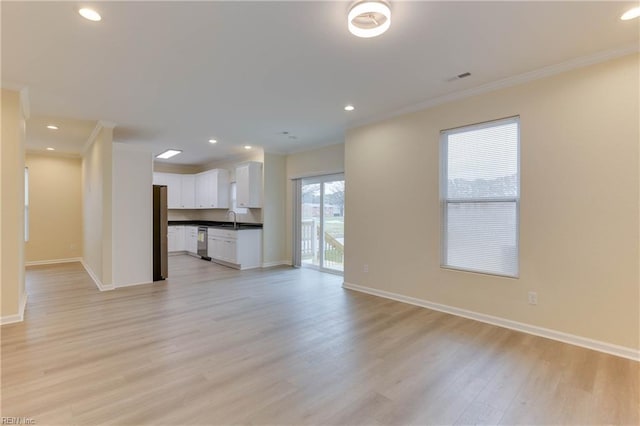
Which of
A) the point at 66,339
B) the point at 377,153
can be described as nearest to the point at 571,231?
the point at 377,153

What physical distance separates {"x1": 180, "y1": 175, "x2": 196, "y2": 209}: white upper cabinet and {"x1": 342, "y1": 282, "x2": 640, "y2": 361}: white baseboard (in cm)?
695

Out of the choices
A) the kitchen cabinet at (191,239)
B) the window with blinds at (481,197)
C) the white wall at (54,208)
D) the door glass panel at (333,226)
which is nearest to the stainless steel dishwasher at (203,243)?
the kitchen cabinet at (191,239)

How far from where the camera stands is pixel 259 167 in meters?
7.25

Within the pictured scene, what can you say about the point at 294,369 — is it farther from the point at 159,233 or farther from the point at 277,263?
the point at 277,263

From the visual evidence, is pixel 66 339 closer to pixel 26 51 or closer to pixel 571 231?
pixel 26 51

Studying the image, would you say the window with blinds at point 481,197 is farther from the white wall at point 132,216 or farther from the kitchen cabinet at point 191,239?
the kitchen cabinet at point 191,239

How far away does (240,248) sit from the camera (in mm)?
6852

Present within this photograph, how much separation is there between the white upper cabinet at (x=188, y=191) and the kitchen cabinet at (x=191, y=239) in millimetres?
698

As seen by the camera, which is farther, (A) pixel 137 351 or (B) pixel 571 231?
(B) pixel 571 231

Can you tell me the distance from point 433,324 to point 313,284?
2386 mm

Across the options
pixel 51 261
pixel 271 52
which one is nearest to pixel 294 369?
pixel 271 52

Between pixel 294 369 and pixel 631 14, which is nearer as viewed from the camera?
pixel 631 14

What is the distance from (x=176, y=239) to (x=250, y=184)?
12.0 ft

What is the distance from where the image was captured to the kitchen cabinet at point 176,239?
29.6ft
